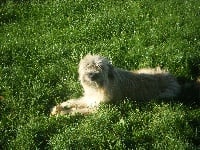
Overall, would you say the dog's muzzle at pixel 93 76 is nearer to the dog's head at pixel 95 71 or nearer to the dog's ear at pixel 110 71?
the dog's head at pixel 95 71

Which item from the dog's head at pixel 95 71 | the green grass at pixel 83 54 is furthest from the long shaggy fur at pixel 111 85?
the green grass at pixel 83 54

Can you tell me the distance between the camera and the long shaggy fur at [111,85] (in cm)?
1076

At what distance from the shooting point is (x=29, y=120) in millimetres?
11055

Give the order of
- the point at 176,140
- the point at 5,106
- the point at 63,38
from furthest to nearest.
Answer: the point at 63,38 < the point at 5,106 < the point at 176,140

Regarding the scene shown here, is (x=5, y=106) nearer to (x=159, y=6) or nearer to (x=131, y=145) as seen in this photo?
(x=131, y=145)

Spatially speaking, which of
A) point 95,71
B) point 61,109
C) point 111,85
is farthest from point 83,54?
point 95,71

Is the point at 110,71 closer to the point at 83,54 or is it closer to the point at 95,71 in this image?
the point at 95,71

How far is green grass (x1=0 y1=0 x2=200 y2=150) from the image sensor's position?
1006 centimetres

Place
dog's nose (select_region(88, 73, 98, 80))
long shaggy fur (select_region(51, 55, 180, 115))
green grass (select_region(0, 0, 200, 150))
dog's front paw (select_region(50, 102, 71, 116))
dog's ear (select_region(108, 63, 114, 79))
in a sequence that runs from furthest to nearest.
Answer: dog's front paw (select_region(50, 102, 71, 116)), dog's ear (select_region(108, 63, 114, 79)), long shaggy fur (select_region(51, 55, 180, 115)), dog's nose (select_region(88, 73, 98, 80)), green grass (select_region(0, 0, 200, 150))

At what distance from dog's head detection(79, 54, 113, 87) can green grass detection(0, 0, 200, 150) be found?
0.63 m

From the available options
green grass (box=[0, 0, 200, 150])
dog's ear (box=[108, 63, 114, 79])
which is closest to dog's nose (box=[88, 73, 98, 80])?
dog's ear (box=[108, 63, 114, 79])

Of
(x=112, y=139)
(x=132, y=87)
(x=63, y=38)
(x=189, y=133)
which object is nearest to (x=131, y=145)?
(x=112, y=139)

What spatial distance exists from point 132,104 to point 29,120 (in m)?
2.33

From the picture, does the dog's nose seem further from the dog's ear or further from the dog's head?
the dog's ear
